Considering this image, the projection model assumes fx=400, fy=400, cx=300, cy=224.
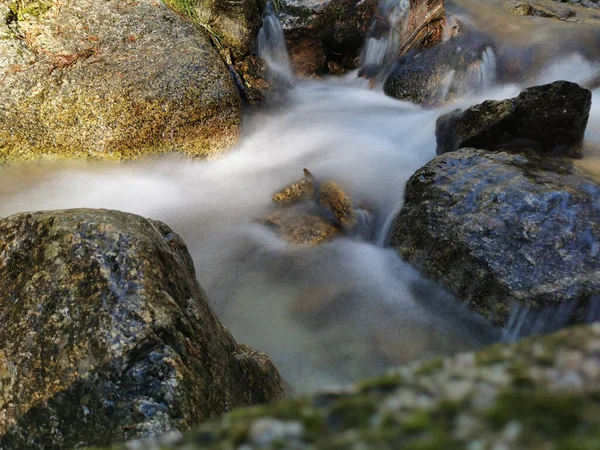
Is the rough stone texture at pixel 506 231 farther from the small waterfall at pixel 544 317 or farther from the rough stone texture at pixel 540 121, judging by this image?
the rough stone texture at pixel 540 121

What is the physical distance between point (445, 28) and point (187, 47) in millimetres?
7396

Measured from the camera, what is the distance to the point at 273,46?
427 inches

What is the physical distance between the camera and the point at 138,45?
7.70 m

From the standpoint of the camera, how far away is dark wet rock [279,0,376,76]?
11109 mm

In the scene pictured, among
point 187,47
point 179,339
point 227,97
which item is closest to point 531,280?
point 179,339

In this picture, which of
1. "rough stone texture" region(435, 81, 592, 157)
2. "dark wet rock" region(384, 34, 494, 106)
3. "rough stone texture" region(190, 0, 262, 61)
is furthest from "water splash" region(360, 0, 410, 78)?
"rough stone texture" region(435, 81, 592, 157)

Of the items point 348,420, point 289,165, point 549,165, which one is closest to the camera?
point 348,420

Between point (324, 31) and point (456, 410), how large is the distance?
1219 cm

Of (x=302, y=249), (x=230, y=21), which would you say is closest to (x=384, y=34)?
(x=230, y=21)

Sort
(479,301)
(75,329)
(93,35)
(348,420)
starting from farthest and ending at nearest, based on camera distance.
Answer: (93,35)
(479,301)
(75,329)
(348,420)

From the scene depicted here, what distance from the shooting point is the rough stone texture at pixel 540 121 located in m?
6.13

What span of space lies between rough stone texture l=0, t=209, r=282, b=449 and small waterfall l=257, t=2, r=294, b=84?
28.7ft

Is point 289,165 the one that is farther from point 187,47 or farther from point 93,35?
point 93,35

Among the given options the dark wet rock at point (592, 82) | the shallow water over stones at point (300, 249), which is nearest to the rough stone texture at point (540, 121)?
the shallow water over stones at point (300, 249)
